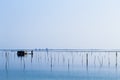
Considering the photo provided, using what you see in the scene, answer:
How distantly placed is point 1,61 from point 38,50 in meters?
14.8

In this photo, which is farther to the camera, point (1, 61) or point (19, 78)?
point (1, 61)

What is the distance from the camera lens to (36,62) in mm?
70000

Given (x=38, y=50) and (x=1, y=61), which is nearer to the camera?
(x=38, y=50)

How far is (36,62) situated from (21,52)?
13.2 metres

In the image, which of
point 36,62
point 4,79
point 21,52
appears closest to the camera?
point 4,79

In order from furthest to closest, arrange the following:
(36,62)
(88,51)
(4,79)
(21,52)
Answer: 1. (36,62)
2. (21,52)
3. (88,51)
4. (4,79)

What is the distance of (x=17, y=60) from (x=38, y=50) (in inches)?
549

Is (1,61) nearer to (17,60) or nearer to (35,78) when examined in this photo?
(17,60)

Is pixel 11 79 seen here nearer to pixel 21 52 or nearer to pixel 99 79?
pixel 99 79

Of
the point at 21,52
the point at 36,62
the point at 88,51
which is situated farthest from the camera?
the point at 36,62

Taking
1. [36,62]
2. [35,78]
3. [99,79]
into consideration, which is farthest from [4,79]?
[36,62]

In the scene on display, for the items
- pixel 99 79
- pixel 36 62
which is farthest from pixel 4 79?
pixel 36 62

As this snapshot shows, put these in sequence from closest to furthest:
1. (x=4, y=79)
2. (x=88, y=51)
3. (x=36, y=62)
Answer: (x=4, y=79) < (x=88, y=51) < (x=36, y=62)

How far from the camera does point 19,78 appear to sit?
130 feet
